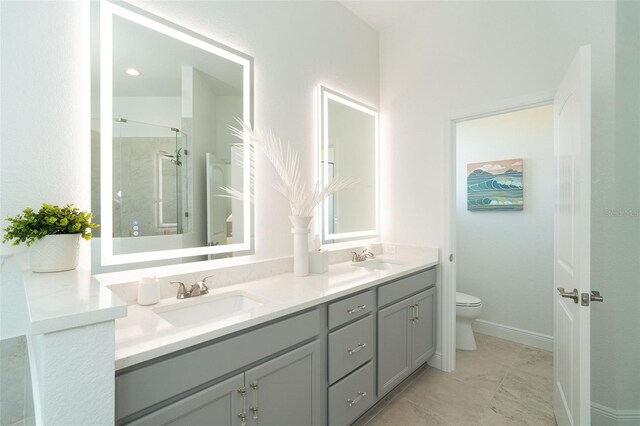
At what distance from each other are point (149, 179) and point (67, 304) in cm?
87

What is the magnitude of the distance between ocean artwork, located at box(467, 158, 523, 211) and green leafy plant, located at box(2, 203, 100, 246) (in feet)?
10.9

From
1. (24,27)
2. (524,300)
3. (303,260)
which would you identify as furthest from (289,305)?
(524,300)

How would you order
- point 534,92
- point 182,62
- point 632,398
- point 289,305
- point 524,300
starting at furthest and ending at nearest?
point 524,300 < point 534,92 < point 632,398 < point 182,62 < point 289,305

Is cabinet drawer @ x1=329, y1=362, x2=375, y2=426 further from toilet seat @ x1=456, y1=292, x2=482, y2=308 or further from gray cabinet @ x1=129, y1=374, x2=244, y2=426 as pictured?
toilet seat @ x1=456, y1=292, x2=482, y2=308

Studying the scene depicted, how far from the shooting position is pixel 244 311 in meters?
1.26

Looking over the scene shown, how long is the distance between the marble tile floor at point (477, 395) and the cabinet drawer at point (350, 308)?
715 millimetres

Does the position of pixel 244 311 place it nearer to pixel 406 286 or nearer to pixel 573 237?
pixel 406 286

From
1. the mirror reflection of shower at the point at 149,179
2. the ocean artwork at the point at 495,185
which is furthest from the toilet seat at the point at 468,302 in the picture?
the mirror reflection of shower at the point at 149,179

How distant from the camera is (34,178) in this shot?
44.7 inches

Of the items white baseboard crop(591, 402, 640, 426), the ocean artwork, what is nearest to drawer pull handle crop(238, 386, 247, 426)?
white baseboard crop(591, 402, 640, 426)

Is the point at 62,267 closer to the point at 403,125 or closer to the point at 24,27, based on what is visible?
the point at 24,27

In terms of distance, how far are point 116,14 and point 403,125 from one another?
6.98ft

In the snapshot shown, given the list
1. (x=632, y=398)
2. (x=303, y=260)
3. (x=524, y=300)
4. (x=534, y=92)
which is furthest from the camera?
(x=524, y=300)

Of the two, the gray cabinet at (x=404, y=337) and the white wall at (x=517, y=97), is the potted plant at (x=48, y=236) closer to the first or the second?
the gray cabinet at (x=404, y=337)
